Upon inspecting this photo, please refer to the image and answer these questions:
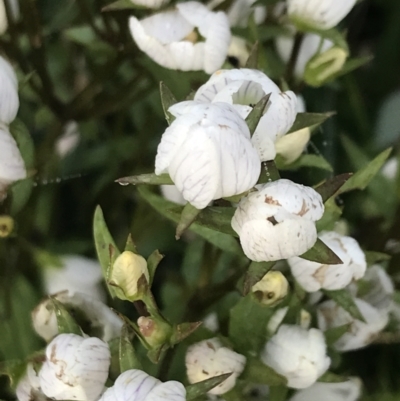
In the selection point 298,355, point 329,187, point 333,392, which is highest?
point 329,187

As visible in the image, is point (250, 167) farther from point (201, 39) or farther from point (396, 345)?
point (396, 345)

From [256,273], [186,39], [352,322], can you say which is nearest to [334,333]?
[352,322]

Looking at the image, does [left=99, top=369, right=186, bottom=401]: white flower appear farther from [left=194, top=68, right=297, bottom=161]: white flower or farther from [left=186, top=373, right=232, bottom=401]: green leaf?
[left=194, top=68, right=297, bottom=161]: white flower

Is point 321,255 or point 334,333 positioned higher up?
point 321,255

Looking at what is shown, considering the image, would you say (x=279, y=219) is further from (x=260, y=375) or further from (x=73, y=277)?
(x=73, y=277)

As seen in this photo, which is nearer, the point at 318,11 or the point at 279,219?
the point at 279,219

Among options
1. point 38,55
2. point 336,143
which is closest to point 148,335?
Result: point 38,55

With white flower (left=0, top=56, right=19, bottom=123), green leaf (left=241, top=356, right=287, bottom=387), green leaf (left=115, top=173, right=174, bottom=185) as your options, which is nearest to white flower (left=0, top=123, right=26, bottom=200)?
white flower (left=0, top=56, right=19, bottom=123)

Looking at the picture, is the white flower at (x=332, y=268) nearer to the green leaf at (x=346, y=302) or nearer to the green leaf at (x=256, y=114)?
the green leaf at (x=346, y=302)
